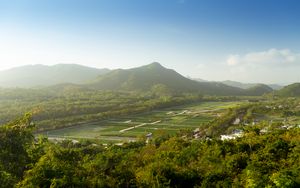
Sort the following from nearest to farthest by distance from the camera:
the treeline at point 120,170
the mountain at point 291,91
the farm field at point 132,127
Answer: the treeline at point 120,170 < the farm field at point 132,127 < the mountain at point 291,91

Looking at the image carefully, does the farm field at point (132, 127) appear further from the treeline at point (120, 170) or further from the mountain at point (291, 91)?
the mountain at point (291, 91)

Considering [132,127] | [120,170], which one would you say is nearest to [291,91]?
[132,127]

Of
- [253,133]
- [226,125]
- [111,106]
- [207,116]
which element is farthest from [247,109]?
[253,133]

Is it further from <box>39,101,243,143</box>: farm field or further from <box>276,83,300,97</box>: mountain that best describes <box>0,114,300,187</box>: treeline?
<box>276,83,300,97</box>: mountain

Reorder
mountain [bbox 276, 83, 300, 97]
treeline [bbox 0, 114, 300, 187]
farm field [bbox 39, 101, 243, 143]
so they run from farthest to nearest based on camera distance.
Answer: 1. mountain [bbox 276, 83, 300, 97]
2. farm field [bbox 39, 101, 243, 143]
3. treeline [bbox 0, 114, 300, 187]

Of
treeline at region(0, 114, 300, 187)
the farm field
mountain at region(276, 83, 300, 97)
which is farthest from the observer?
mountain at region(276, 83, 300, 97)

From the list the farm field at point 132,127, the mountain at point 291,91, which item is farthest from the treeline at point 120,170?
the mountain at point 291,91

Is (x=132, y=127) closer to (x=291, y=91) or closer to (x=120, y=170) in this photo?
(x=120, y=170)

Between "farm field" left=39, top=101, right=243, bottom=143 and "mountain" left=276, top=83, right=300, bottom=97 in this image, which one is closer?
"farm field" left=39, top=101, right=243, bottom=143

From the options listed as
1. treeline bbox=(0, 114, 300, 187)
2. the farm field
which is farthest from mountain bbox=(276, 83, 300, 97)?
treeline bbox=(0, 114, 300, 187)
